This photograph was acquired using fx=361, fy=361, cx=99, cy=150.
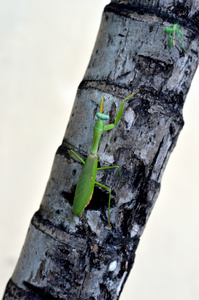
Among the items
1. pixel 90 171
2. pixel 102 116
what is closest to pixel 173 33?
pixel 102 116

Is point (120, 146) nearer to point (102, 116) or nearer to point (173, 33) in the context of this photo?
point (102, 116)

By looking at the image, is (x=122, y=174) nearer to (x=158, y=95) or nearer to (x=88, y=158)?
(x=88, y=158)

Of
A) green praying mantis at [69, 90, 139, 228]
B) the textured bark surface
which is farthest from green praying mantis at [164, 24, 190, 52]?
green praying mantis at [69, 90, 139, 228]

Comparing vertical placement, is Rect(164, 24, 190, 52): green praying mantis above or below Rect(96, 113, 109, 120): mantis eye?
above

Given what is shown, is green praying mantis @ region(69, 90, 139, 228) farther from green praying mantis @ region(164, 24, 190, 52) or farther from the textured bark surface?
green praying mantis @ region(164, 24, 190, 52)

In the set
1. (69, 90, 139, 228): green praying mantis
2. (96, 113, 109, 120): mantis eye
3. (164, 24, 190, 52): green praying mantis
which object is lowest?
(69, 90, 139, 228): green praying mantis

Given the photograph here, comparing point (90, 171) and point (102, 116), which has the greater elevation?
point (102, 116)

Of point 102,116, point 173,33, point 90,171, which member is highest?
point 173,33

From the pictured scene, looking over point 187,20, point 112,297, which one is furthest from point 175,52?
point 112,297
